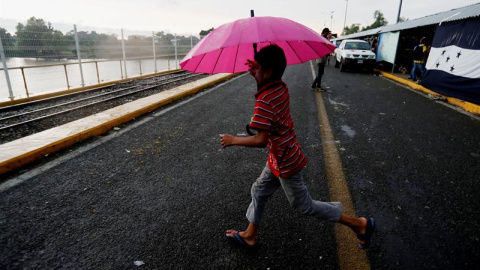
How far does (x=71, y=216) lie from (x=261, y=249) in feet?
6.06

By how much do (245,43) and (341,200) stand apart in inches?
78.6

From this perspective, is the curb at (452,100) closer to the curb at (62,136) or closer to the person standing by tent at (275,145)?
the person standing by tent at (275,145)

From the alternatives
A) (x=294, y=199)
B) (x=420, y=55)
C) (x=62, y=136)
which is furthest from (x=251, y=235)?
(x=420, y=55)

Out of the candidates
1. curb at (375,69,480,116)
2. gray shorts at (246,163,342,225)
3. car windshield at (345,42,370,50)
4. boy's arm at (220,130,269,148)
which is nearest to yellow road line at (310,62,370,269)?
gray shorts at (246,163,342,225)

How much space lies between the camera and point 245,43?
1699 millimetres

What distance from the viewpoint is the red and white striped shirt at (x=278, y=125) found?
1.66 meters

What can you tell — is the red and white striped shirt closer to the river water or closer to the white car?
the river water

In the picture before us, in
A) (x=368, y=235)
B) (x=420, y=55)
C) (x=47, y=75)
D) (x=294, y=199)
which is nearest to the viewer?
(x=294, y=199)

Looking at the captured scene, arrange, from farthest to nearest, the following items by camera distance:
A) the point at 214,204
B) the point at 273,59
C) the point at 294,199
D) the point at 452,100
→ 1. the point at 452,100
2. the point at 214,204
3. the point at 294,199
4. the point at 273,59

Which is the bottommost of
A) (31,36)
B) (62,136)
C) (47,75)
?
(62,136)

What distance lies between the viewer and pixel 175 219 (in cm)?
Result: 256

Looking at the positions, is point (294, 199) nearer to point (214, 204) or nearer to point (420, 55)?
point (214, 204)

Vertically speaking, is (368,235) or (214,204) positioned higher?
(368,235)

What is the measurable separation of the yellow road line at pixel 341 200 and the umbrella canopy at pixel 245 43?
60.3 inches
